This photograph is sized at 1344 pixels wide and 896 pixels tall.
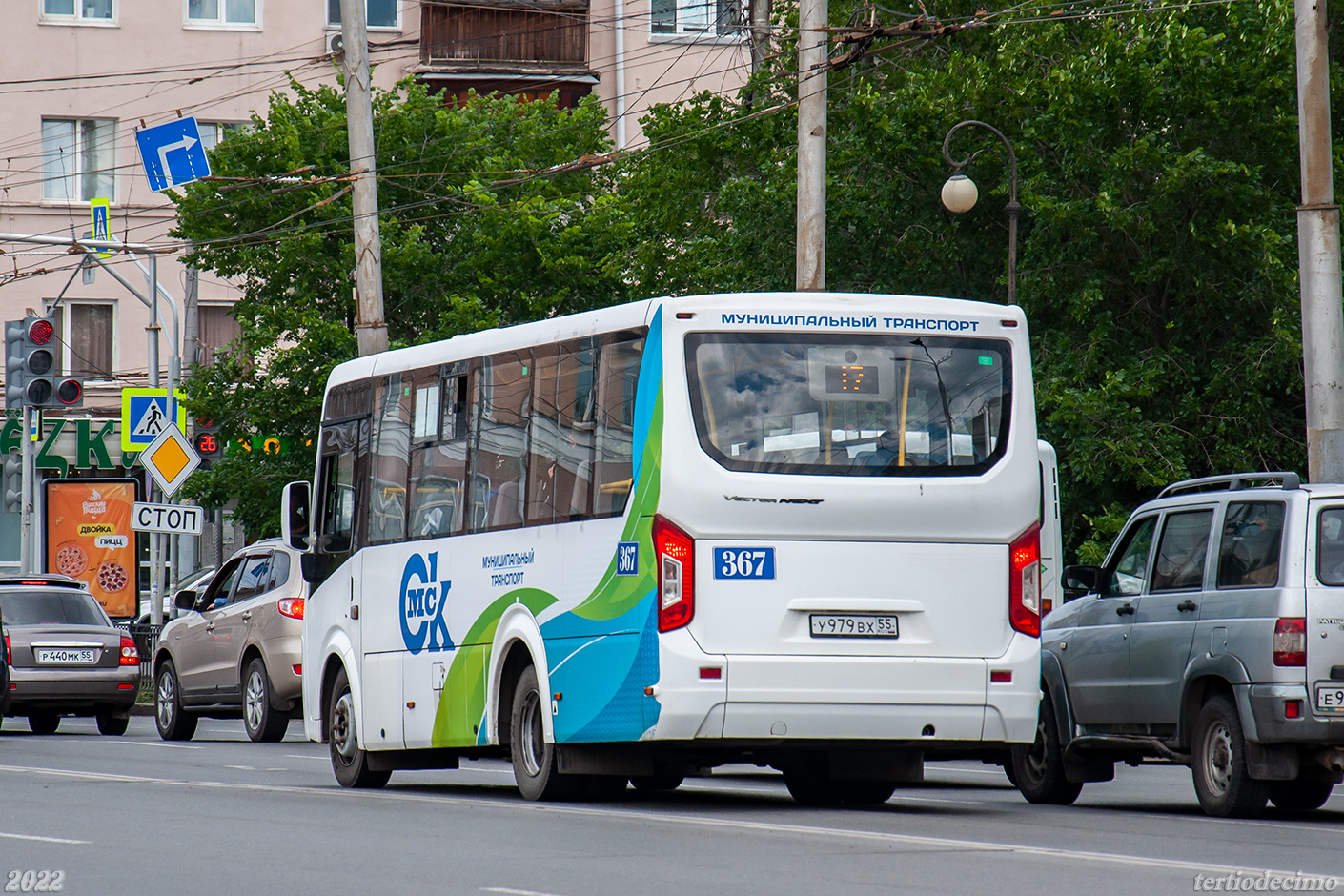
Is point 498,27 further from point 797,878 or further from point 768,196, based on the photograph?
point 797,878

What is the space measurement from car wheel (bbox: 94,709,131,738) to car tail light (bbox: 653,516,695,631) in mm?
14981

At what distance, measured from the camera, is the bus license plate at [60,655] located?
81.4ft

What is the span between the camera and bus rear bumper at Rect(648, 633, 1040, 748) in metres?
12.0

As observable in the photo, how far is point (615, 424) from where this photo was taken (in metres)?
12.9

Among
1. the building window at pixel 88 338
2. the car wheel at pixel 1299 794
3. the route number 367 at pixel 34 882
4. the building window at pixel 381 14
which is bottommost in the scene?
the car wheel at pixel 1299 794

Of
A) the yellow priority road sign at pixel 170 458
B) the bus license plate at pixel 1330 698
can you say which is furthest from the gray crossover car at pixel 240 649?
the bus license plate at pixel 1330 698

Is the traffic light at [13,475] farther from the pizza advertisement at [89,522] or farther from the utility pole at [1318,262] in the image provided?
the utility pole at [1318,262]

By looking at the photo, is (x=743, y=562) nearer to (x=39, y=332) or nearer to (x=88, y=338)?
(x=39, y=332)

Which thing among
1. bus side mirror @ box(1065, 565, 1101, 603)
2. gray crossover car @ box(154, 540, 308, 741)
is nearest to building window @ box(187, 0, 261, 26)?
gray crossover car @ box(154, 540, 308, 741)

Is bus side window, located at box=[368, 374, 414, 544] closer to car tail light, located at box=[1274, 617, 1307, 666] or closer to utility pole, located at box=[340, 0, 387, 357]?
car tail light, located at box=[1274, 617, 1307, 666]

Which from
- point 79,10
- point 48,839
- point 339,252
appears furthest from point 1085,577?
point 79,10

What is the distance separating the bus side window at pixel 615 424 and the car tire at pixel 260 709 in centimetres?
1048

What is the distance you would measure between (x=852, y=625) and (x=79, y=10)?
44161 millimetres

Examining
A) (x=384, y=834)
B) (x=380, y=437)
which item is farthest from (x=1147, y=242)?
(x=384, y=834)
